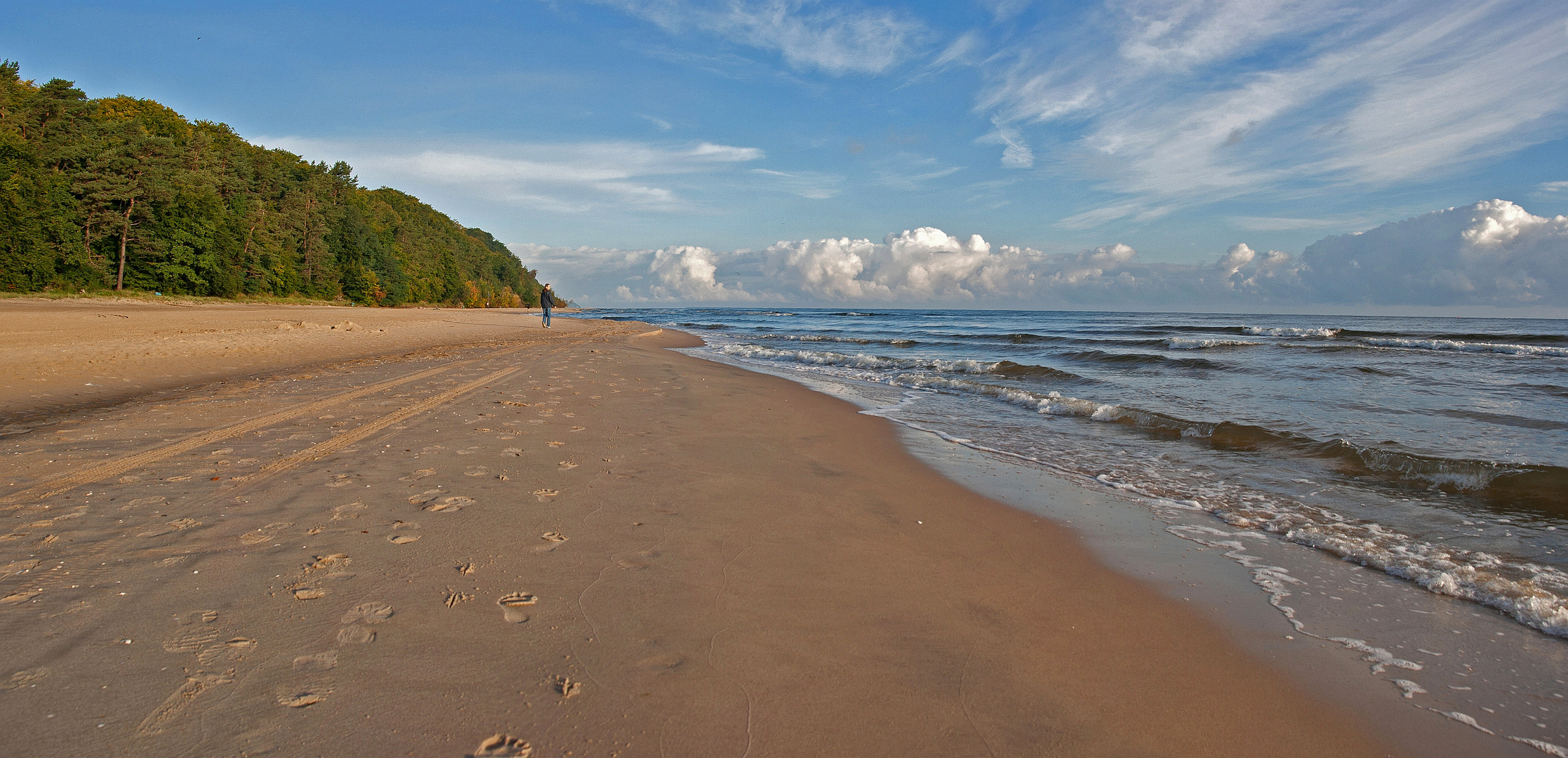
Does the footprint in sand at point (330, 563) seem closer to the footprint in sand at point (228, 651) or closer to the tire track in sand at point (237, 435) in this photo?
the footprint in sand at point (228, 651)

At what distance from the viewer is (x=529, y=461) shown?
4.89m

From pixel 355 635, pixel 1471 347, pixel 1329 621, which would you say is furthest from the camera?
pixel 1471 347

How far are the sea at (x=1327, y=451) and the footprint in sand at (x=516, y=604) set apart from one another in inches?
142

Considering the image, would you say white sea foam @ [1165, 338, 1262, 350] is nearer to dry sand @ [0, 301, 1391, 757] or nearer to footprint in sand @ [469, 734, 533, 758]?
dry sand @ [0, 301, 1391, 757]

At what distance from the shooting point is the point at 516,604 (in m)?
2.62

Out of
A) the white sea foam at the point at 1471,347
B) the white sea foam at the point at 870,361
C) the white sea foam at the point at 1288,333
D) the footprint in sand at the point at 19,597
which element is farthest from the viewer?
the white sea foam at the point at 1288,333

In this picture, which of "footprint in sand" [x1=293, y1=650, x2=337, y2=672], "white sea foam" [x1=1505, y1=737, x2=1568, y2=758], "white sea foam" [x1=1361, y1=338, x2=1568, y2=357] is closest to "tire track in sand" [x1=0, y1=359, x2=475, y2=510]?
"footprint in sand" [x1=293, y1=650, x2=337, y2=672]

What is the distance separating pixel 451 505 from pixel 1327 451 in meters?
8.32

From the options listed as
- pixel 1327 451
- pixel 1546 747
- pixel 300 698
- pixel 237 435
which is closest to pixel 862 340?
pixel 1327 451

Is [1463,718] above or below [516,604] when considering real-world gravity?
below

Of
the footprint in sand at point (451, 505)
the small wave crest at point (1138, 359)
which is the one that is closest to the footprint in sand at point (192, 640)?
the footprint in sand at point (451, 505)

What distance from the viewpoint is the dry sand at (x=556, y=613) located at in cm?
191

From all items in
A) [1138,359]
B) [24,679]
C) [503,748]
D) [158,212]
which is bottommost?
[503,748]

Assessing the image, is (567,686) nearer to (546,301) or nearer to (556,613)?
(556,613)
